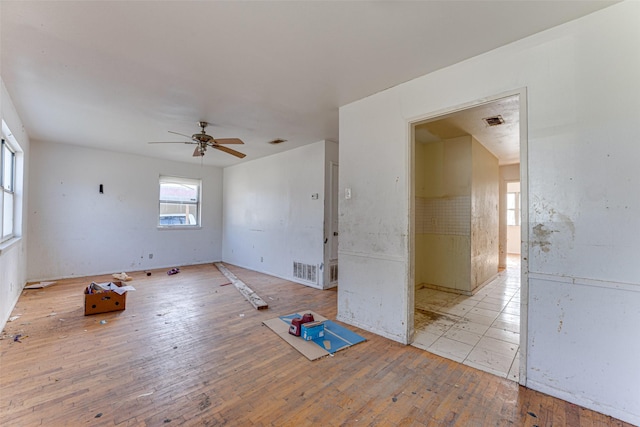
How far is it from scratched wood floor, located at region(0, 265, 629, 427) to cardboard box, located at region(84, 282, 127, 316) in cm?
14

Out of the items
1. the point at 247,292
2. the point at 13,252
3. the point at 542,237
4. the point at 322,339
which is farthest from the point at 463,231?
the point at 13,252

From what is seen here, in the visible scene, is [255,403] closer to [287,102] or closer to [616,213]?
[616,213]

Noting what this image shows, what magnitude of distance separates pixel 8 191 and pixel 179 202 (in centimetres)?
332

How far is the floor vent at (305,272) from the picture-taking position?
5.02 m

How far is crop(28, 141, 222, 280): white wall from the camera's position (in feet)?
17.0

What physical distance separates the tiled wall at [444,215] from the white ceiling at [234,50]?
269cm

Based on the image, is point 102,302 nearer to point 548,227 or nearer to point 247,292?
point 247,292

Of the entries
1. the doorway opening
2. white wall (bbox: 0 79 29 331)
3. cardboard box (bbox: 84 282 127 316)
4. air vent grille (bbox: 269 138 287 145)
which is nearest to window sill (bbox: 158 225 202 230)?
white wall (bbox: 0 79 29 331)

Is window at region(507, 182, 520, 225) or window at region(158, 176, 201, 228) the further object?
window at region(507, 182, 520, 225)

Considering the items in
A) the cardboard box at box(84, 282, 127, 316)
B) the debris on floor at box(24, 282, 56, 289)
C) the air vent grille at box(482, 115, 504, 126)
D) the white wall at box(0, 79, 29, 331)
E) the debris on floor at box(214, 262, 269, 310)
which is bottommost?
the debris on floor at box(214, 262, 269, 310)

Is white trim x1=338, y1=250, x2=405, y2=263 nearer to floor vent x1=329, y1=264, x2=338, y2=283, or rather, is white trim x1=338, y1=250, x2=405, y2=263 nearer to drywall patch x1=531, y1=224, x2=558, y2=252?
drywall patch x1=531, y1=224, x2=558, y2=252

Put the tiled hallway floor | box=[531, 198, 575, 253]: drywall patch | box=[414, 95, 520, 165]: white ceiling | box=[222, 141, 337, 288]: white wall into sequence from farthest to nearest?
box=[222, 141, 337, 288]: white wall < box=[414, 95, 520, 165]: white ceiling < the tiled hallway floor < box=[531, 198, 575, 253]: drywall patch

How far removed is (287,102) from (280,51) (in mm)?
1053

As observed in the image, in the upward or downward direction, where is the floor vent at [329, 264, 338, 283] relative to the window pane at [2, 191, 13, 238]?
downward
